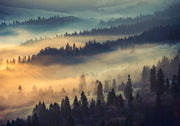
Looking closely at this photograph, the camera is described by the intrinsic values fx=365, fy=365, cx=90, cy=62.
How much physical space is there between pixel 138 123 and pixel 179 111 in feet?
77.0

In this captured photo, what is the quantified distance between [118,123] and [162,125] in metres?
23.7

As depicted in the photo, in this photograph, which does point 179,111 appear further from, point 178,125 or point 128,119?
point 128,119

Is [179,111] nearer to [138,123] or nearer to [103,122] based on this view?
[138,123]

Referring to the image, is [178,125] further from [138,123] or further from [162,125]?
[138,123]

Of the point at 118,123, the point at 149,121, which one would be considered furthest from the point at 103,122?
the point at 149,121

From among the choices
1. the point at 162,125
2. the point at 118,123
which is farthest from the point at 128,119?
the point at 162,125

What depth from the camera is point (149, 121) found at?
199 meters

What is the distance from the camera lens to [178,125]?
7628 inches

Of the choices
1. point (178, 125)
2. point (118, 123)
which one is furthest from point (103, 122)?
point (178, 125)

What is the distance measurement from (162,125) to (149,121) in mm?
7293

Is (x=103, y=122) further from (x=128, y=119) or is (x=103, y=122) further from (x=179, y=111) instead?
(x=179, y=111)

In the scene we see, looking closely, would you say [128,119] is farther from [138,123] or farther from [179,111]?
[179,111]

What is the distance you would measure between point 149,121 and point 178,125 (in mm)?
15550

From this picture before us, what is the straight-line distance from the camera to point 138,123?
652ft
